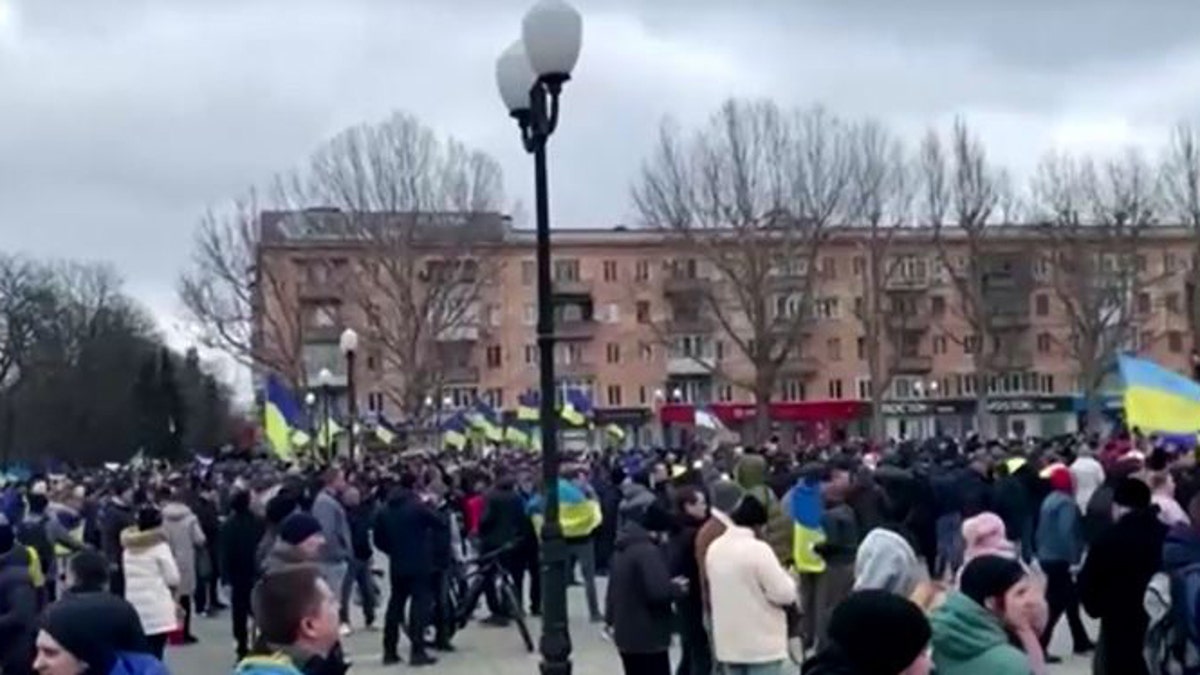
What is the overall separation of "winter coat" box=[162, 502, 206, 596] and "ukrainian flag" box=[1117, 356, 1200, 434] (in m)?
10.0

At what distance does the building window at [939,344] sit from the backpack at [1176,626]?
84620mm

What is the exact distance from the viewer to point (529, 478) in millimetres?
25719

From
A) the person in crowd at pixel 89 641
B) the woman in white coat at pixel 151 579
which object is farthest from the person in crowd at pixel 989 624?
the woman in white coat at pixel 151 579

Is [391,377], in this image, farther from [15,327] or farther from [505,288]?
[15,327]

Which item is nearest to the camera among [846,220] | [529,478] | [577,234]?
[529,478]

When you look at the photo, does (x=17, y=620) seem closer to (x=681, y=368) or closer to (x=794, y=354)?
(x=794, y=354)

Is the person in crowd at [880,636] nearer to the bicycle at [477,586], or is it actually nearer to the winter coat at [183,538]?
the bicycle at [477,586]

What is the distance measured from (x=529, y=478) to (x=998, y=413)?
222 ft

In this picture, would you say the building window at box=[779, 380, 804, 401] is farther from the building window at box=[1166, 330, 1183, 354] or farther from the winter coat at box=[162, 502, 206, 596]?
the winter coat at box=[162, 502, 206, 596]

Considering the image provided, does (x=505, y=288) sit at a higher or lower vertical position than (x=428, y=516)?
higher

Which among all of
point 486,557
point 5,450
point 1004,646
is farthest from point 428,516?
point 5,450

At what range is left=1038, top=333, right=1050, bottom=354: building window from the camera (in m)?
91.1

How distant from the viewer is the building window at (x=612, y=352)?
94562 millimetres

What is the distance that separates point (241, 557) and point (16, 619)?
30.8 feet
